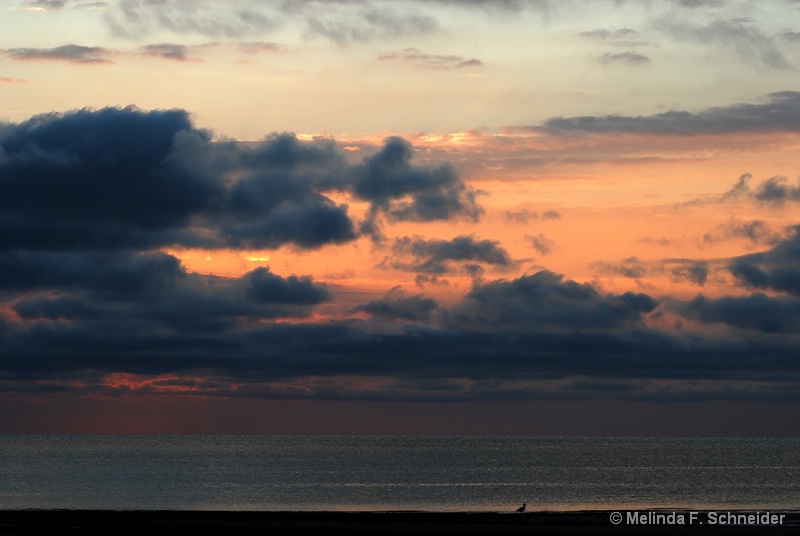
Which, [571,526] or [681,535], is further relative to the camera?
[571,526]

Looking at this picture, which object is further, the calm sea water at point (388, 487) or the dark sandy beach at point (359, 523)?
the calm sea water at point (388, 487)

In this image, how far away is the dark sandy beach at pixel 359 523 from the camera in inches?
2603

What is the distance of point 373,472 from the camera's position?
167750 mm

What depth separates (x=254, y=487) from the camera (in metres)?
129

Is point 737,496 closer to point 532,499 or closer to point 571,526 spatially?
point 532,499

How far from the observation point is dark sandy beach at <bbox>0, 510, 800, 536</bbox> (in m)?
66.1

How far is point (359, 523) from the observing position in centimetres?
7125

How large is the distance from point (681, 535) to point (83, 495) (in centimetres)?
7654

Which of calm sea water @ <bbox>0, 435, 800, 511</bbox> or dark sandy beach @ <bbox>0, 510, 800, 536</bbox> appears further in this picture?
calm sea water @ <bbox>0, 435, 800, 511</bbox>

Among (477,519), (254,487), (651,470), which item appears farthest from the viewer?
(651,470)

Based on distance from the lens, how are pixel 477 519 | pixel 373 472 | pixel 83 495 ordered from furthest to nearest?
pixel 373 472
pixel 83 495
pixel 477 519

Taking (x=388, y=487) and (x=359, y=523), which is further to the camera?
(x=388, y=487)

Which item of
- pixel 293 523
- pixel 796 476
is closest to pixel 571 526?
pixel 293 523

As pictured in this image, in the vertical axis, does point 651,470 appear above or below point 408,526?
below
